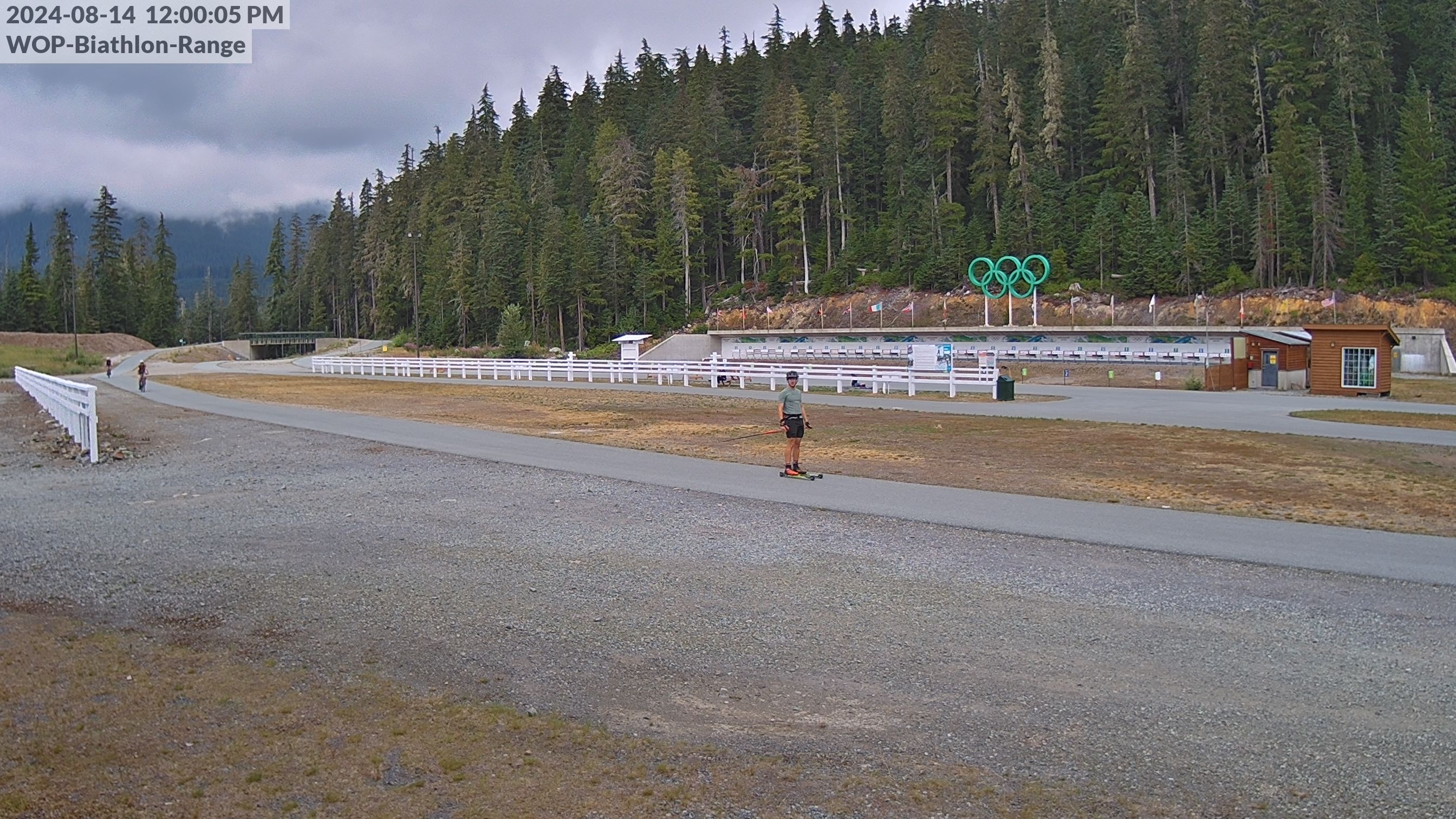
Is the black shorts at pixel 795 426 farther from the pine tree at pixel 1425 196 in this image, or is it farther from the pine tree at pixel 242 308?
the pine tree at pixel 242 308

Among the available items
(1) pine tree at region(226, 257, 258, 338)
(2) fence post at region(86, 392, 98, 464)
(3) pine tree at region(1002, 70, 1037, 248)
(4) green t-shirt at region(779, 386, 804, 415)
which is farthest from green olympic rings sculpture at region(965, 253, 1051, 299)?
(1) pine tree at region(226, 257, 258, 338)

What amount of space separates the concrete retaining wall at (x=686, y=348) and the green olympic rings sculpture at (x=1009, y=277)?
1881 centimetres

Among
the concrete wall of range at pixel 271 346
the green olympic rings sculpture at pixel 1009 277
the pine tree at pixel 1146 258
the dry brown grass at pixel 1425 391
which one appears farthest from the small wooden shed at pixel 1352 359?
the concrete wall of range at pixel 271 346

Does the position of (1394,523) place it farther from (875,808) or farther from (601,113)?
(601,113)

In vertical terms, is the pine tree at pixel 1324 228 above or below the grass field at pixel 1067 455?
above

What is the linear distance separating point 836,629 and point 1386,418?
938 inches

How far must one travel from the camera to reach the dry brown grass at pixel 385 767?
437cm

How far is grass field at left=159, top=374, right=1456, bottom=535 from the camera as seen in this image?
12680mm

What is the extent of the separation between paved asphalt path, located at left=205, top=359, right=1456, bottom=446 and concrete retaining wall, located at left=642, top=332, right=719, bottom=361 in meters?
29.4

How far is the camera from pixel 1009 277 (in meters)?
65.1

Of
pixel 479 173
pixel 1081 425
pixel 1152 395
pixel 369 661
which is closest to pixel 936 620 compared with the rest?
pixel 369 661

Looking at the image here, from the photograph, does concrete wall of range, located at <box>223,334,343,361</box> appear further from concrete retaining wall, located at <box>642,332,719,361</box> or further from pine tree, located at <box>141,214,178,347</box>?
concrete retaining wall, located at <box>642,332,719,361</box>

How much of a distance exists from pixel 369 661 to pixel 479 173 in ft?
379

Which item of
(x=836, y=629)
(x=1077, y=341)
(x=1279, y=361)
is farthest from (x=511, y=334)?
(x=836, y=629)
